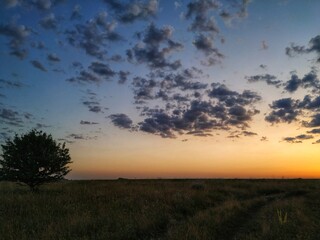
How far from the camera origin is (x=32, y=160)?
93.7 feet

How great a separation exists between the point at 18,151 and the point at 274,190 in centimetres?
2884

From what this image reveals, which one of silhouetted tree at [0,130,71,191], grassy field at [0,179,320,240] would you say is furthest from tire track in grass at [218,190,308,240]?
silhouetted tree at [0,130,71,191]

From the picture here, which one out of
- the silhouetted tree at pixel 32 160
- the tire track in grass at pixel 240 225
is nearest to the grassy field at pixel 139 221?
the tire track in grass at pixel 240 225

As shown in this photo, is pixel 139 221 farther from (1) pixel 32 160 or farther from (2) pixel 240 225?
(1) pixel 32 160

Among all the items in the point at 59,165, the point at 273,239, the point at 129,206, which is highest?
the point at 59,165

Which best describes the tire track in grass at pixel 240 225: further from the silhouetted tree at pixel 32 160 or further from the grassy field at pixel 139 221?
the silhouetted tree at pixel 32 160

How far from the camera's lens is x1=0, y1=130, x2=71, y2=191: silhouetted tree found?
28297 mm

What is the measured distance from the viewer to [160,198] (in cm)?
2214

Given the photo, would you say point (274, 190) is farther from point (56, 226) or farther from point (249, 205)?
point (56, 226)

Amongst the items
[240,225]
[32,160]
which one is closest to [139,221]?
[240,225]

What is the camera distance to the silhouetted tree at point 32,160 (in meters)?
28.3

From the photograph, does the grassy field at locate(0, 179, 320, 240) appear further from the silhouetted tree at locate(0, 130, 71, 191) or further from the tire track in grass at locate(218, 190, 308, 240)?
the silhouetted tree at locate(0, 130, 71, 191)

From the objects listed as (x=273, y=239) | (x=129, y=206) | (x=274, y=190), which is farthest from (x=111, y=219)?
(x=274, y=190)

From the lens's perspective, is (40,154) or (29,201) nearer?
(29,201)
